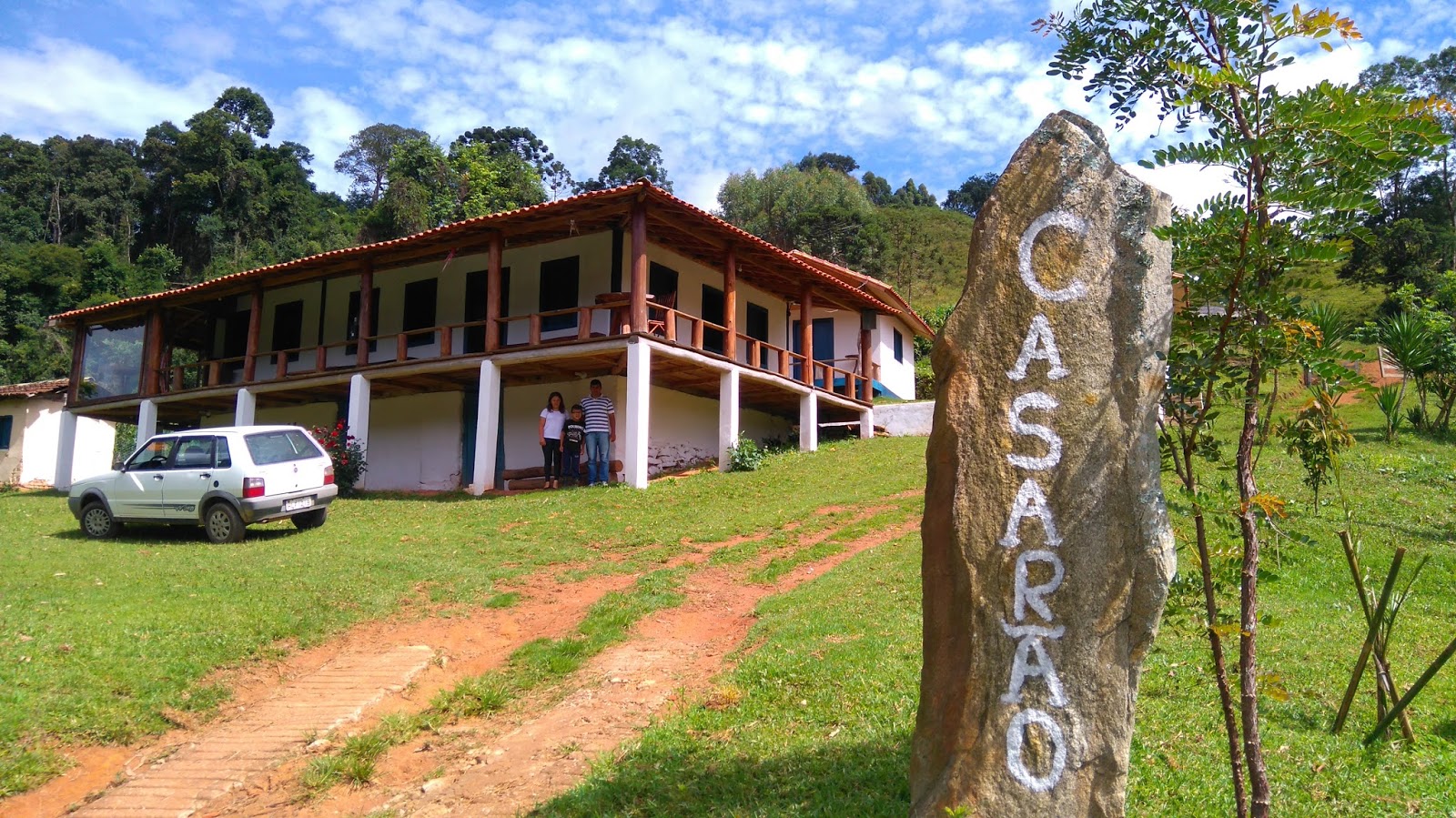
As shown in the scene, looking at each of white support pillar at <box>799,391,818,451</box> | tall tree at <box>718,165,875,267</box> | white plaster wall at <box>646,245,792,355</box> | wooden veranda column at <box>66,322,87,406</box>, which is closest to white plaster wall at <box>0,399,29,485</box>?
wooden veranda column at <box>66,322,87,406</box>

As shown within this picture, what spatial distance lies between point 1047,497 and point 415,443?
61.4ft

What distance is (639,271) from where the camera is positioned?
15.6 m

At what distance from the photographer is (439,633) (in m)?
7.98

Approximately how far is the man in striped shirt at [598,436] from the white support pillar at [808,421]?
523cm

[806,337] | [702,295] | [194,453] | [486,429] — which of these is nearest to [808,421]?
[806,337]

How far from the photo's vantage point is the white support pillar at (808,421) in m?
19.8

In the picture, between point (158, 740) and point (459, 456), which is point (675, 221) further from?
point (158, 740)

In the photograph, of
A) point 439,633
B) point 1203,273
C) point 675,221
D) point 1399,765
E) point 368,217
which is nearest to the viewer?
point 1203,273

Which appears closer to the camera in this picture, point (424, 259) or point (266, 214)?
point (424, 259)

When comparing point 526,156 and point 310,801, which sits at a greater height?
point 526,156

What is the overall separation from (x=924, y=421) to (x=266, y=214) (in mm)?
46432

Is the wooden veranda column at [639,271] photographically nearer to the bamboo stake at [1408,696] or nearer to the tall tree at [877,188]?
the bamboo stake at [1408,696]

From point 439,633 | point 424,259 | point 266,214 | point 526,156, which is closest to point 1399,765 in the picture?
point 439,633

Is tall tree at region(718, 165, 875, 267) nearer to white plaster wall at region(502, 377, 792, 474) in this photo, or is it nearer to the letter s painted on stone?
white plaster wall at region(502, 377, 792, 474)
